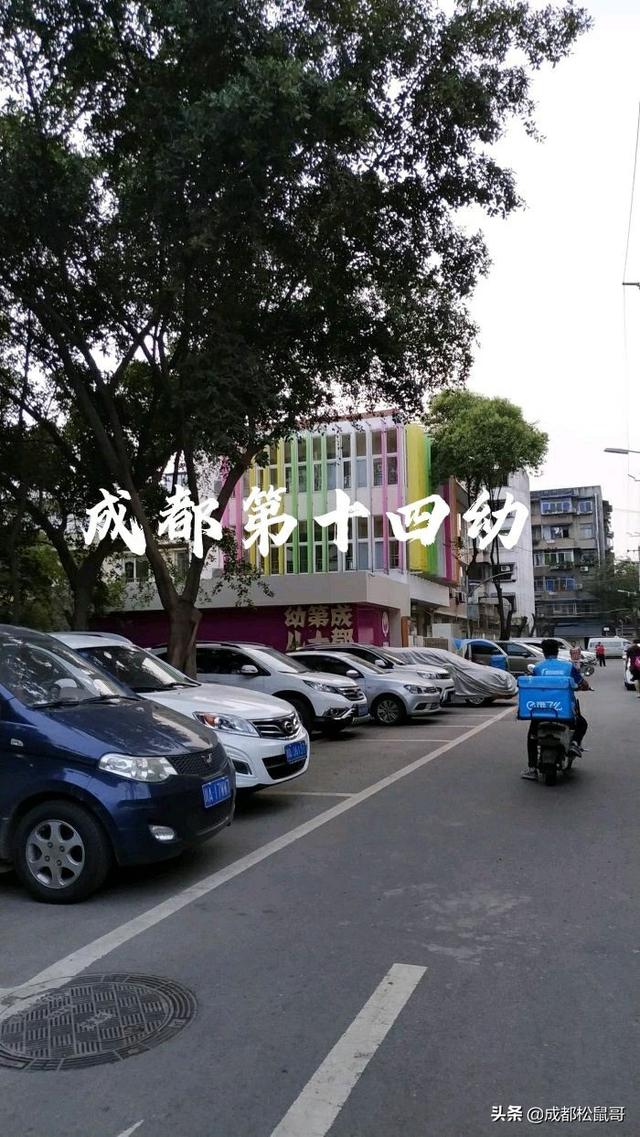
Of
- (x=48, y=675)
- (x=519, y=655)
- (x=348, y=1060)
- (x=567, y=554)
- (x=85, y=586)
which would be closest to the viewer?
(x=348, y=1060)

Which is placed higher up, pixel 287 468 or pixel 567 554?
pixel 567 554

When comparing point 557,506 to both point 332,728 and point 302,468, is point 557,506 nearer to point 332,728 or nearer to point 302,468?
point 302,468

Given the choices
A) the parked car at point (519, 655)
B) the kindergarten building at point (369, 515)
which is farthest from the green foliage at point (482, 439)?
the parked car at point (519, 655)

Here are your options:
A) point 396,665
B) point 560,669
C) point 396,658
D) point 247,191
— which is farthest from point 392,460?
point 560,669

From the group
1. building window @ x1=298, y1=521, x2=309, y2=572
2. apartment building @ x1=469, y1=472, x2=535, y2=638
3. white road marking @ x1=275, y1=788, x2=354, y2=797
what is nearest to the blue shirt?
white road marking @ x1=275, y1=788, x2=354, y2=797

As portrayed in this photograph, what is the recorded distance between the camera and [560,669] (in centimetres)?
994

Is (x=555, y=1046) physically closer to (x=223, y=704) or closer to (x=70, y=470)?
(x=223, y=704)

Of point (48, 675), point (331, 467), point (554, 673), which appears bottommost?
point (554, 673)

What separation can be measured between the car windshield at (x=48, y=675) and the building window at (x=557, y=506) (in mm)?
95290

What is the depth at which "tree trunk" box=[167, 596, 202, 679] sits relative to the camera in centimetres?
1529

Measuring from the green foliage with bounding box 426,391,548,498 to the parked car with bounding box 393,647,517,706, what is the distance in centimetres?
2222

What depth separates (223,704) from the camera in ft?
28.2

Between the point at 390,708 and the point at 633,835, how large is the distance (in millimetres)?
10649

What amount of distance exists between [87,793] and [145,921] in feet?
2.86
